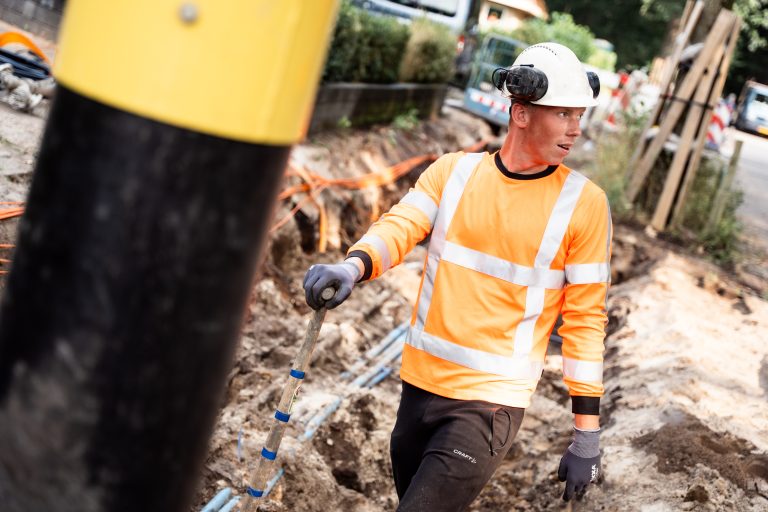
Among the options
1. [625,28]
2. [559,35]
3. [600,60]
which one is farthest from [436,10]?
[625,28]

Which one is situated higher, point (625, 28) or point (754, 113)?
point (625, 28)

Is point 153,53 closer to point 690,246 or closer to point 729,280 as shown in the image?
point 729,280

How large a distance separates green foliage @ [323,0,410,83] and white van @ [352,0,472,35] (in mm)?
3846

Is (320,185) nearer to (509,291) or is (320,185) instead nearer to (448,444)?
(509,291)

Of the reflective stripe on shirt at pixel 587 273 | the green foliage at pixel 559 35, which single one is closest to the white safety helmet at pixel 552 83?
the reflective stripe on shirt at pixel 587 273

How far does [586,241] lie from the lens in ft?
10.3

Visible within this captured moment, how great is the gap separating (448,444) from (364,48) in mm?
8327

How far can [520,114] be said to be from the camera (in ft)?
11.0

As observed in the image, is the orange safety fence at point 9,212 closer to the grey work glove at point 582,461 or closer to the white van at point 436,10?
the grey work glove at point 582,461

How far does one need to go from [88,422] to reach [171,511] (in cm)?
18

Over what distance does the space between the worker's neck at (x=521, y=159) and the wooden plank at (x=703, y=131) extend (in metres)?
8.59

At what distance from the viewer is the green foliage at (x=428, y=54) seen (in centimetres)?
1364

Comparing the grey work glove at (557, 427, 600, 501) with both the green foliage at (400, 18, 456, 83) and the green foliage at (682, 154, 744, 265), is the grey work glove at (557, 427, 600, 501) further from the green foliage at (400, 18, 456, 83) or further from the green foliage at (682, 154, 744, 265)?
the green foliage at (400, 18, 456, 83)

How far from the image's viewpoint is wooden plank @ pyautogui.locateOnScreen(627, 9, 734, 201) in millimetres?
10961
